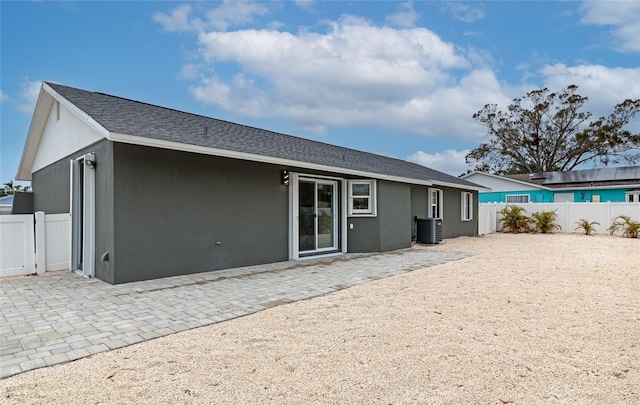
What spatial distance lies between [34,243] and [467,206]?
16.3m

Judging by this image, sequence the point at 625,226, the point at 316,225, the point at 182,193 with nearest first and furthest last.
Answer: the point at 182,193 → the point at 316,225 → the point at 625,226

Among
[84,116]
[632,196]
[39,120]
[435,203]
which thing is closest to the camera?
[84,116]

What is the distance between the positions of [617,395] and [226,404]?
2.73 m

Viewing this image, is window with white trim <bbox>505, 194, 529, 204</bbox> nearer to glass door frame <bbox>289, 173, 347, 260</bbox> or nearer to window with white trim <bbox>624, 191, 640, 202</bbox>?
window with white trim <bbox>624, 191, 640, 202</bbox>

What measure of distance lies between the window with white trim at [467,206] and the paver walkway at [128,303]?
9957mm

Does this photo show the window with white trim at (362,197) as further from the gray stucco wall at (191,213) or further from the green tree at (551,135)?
the green tree at (551,135)

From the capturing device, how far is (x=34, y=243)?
7.20m

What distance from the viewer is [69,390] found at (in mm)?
2592

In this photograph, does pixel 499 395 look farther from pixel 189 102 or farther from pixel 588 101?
pixel 588 101

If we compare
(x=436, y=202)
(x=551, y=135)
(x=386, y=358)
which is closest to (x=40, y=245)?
(x=386, y=358)

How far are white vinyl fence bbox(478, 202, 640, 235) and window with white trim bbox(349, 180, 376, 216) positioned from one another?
9.61m

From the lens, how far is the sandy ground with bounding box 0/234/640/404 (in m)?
2.57

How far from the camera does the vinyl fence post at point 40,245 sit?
7.11 meters

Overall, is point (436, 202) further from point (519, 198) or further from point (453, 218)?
point (519, 198)
